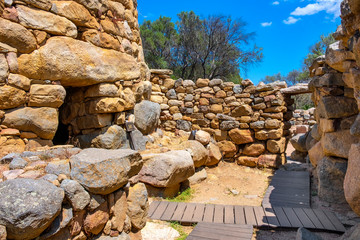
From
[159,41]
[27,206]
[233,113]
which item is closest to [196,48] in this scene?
[159,41]

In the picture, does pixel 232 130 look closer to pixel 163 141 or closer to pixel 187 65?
pixel 163 141

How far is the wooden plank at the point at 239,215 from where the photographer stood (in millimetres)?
3354

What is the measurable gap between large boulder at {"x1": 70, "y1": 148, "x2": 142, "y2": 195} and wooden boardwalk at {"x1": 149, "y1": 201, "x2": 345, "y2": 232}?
4.67 ft

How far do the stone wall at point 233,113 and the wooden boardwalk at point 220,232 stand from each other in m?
3.53

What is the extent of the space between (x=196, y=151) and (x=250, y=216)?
6.84 ft

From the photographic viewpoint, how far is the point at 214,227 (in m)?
3.15

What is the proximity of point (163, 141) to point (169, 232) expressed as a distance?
2.50 meters

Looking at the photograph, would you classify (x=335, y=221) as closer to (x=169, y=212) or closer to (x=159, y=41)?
(x=169, y=212)

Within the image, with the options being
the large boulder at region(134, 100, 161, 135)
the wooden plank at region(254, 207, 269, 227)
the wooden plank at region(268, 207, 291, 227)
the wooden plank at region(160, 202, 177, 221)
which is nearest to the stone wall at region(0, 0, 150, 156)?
the large boulder at region(134, 100, 161, 135)

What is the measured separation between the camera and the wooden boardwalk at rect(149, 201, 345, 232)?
3.23 meters

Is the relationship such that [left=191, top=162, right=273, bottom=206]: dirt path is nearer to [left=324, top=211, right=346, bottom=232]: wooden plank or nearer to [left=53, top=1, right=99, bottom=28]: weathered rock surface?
[left=324, top=211, right=346, bottom=232]: wooden plank

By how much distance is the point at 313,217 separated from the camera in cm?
338

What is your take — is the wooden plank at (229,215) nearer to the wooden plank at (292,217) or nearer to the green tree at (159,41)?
the wooden plank at (292,217)

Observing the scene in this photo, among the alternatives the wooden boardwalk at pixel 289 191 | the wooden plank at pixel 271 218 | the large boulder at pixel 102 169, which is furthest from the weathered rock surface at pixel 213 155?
the large boulder at pixel 102 169
